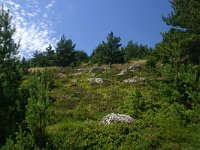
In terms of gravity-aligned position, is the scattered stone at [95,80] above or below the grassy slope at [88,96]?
above

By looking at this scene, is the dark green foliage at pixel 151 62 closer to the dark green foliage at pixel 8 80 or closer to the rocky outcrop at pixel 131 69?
the rocky outcrop at pixel 131 69

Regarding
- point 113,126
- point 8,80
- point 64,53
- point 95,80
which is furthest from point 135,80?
point 64,53

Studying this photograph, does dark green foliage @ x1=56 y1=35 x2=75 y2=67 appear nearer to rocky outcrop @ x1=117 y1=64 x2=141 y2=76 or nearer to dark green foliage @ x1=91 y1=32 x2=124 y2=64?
dark green foliage @ x1=91 y1=32 x2=124 y2=64

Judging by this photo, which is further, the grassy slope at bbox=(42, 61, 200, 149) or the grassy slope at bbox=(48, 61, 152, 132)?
the grassy slope at bbox=(48, 61, 152, 132)

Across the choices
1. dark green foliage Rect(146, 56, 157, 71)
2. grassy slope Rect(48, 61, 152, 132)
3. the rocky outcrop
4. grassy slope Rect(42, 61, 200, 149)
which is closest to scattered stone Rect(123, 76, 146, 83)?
grassy slope Rect(48, 61, 152, 132)

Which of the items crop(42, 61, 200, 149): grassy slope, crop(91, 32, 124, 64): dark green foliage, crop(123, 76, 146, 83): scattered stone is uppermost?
crop(91, 32, 124, 64): dark green foliage

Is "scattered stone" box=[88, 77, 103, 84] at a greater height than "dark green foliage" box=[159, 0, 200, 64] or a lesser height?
lesser

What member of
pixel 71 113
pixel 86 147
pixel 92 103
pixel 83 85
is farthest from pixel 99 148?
pixel 83 85

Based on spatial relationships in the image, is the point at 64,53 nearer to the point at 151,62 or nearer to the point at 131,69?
the point at 131,69

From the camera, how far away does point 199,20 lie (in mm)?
34469

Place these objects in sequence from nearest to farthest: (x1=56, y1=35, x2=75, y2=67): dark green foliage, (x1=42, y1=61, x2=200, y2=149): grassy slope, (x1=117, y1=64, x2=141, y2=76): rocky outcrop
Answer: (x1=42, y1=61, x2=200, y2=149): grassy slope
(x1=117, y1=64, x2=141, y2=76): rocky outcrop
(x1=56, y1=35, x2=75, y2=67): dark green foliage

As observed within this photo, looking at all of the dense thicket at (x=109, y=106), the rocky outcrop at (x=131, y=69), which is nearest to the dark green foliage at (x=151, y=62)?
the dense thicket at (x=109, y=106)

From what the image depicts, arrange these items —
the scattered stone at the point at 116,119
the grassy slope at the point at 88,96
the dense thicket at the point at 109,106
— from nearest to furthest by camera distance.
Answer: the dense thicket at the point at 109,106
the scattered stone at the point at 116,119
the grassy slope at the point at 88,96

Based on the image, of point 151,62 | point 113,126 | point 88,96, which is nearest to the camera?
point 113,126
